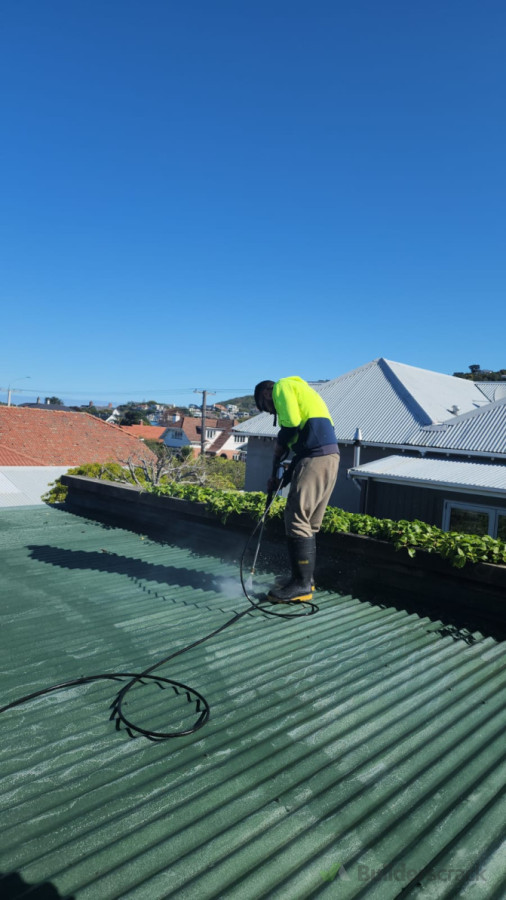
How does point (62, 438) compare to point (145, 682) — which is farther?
point (62, 438)

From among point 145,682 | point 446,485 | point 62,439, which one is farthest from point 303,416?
point 62,439

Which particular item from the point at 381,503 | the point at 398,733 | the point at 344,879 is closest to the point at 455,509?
the point at 381,503

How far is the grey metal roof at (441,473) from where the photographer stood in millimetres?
11594

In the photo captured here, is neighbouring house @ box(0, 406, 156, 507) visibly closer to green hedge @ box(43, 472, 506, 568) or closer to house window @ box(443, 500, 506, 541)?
house window @ box(443, 500, 506, 541)

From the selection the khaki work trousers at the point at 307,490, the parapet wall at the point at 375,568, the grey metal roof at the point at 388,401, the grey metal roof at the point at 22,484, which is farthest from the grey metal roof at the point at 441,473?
the grey metal roof at the point at 22,484

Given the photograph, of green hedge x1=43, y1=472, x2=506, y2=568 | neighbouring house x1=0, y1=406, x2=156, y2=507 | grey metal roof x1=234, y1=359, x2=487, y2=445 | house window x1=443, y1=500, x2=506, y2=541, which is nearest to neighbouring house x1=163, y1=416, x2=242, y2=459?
neighbouring house x1=0, y1=406, x2=156, y2=507

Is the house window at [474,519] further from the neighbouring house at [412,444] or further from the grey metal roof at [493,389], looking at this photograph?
the grey metal roof at [493,389]

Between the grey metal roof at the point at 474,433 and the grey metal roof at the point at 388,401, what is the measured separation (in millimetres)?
1282

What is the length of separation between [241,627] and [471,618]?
1787 millimetres

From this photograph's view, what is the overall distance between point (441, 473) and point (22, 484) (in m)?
12.1

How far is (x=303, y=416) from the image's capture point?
405 cm

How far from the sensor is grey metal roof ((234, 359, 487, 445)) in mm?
19203

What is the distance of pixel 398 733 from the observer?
7.70ft

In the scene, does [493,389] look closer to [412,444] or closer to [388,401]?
[388,401]
